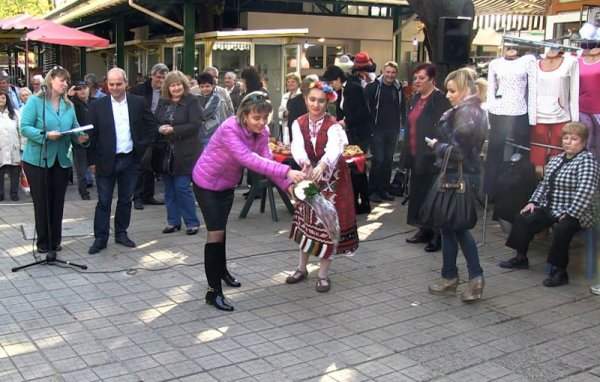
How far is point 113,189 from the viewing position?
6875mm

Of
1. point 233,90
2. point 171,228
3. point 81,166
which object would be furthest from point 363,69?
point 81,166

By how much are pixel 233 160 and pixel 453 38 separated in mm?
3683

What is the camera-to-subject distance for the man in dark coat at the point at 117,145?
6672 mm

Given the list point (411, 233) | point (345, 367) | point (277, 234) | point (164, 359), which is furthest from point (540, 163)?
point (164, 359)

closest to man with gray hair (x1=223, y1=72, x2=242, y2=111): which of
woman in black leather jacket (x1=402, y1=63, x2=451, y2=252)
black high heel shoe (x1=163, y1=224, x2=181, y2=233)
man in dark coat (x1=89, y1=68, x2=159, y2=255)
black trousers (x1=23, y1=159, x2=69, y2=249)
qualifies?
black high heel shoe (x1=163, y1=224, x2=181, y2=233)

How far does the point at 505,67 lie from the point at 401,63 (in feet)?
41.5

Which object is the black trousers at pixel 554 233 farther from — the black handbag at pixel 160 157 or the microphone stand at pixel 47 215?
the microphone stand at pixel 47 215

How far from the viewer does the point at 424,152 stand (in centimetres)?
696

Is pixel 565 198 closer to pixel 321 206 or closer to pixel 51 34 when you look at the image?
pixel 321 206

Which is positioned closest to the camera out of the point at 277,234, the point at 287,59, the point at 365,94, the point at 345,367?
the point at 345,367

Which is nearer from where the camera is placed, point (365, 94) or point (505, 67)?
point (505, 67)

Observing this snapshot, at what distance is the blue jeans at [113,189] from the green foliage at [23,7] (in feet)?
104

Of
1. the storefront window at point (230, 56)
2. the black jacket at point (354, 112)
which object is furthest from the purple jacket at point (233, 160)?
the storefront window at point (230, 56)

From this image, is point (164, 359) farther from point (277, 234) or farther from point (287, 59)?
point (287, 59)
